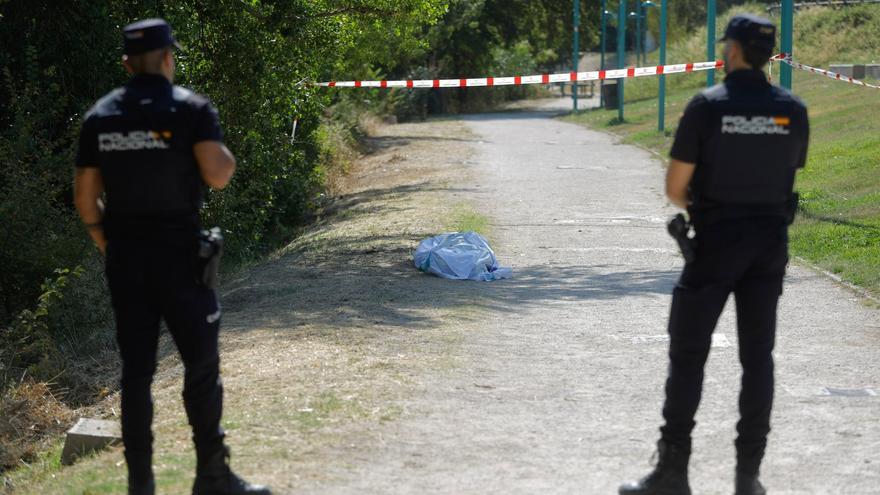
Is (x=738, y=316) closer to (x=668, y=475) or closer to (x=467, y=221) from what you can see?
(x=668, y=475)

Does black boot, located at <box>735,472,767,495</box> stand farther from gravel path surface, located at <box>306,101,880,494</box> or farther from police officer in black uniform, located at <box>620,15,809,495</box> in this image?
gravel path surface, located at <box>306,101,880,494</box>

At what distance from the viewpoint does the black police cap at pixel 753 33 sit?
4.55 meters

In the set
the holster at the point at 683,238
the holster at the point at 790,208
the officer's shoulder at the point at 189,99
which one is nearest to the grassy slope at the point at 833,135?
the holster at the point at 790,208

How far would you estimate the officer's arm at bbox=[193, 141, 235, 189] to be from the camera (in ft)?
14.9

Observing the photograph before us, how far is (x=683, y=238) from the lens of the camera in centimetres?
457

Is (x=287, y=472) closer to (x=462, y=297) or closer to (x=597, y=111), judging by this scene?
(x=462, y=297)

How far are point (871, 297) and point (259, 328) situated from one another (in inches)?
204

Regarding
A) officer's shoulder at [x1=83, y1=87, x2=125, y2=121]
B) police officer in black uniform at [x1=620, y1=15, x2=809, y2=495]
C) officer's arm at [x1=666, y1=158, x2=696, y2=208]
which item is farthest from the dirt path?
officer's shoulder at [x1=83, y1=87, x2=125, y2=121]

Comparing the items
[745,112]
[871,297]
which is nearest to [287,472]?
[745,112]

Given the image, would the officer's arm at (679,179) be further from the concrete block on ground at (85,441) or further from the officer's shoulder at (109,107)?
the concrete block on ground at (85,441)

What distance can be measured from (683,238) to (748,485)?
1.07 meters

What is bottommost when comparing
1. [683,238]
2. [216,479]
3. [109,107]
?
[216,479]

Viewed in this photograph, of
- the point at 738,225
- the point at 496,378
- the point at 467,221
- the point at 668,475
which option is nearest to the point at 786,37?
the point at 467,221

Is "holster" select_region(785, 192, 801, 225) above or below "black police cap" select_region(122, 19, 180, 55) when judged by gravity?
below
